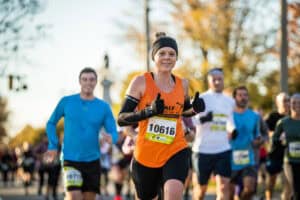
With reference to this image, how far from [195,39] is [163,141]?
69.1 ft


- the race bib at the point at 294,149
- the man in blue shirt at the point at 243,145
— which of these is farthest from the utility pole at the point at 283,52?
the race bib at the point at 294,149

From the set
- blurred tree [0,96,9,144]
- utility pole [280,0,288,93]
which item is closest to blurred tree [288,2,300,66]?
utility pole [280,0,288,93]

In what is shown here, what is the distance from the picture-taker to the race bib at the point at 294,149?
10.3 metres

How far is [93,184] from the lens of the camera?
838 cm

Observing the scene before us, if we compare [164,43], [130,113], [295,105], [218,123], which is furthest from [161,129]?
[295,105]

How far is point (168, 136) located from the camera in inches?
258

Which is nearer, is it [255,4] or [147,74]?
[147,74]

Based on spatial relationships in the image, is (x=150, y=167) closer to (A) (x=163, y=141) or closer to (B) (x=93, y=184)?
(A) (x=163, y=141)

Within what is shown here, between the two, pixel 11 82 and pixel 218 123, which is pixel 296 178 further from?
pixel 11 82

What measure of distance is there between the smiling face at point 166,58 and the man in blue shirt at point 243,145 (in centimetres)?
452

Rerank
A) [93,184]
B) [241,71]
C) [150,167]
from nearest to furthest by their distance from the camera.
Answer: [150,167] → [93,184] → [241,71]

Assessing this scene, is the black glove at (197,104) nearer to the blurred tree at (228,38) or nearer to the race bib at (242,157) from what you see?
the race bib at (242,157)

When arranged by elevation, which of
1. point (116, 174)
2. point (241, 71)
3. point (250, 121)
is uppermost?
point (241, 71)

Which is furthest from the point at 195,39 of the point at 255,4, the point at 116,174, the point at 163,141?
the point at 163,141
